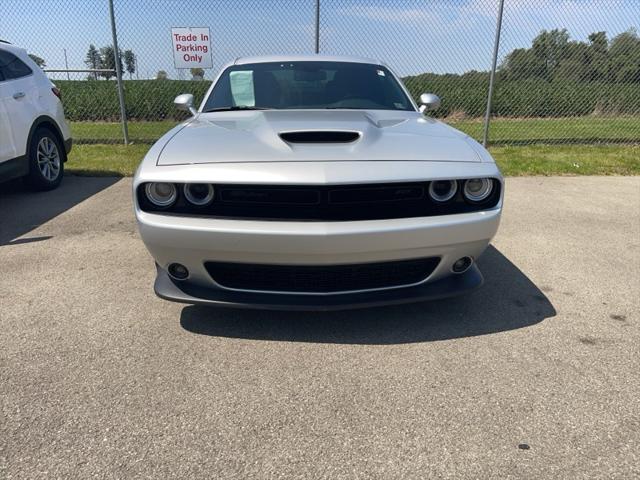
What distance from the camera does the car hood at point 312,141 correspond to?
242cm

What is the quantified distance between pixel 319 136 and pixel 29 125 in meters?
4.29

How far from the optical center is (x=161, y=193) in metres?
2.44

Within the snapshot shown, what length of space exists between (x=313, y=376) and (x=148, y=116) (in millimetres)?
10635

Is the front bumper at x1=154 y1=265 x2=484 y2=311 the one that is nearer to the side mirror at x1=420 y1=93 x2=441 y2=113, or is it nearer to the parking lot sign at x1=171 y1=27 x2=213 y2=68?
the side mirror at x1=420 y1=93 x2=441 y2=113

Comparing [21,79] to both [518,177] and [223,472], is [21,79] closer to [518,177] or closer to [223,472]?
[223,472]

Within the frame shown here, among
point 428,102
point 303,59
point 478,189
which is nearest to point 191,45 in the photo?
point 303,59

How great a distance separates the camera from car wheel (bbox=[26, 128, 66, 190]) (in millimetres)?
5590

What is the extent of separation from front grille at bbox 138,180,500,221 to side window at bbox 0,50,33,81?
4.08m

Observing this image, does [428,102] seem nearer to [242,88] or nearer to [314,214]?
[242,88]

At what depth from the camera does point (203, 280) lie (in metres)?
2.53

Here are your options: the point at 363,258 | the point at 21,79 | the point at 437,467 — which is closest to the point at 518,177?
the point at 363,258

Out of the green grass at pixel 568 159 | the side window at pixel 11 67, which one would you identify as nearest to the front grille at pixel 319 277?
the side window at pixel 11 67

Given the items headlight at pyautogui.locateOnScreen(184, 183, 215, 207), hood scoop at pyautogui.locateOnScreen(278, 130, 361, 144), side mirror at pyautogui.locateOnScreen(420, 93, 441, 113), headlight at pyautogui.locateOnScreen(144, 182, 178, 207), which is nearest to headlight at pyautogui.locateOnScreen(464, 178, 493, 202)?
hood scoop at pyautogui.locateOnScreen(278, 130, 361, 144)

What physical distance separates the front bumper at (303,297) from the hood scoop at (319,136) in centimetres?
82
